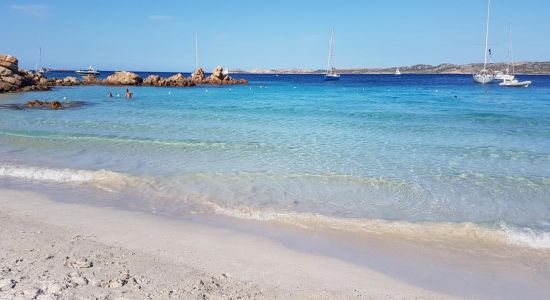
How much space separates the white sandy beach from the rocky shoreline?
41.4 metres

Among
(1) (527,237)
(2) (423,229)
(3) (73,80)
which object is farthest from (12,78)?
(1) (527,237)

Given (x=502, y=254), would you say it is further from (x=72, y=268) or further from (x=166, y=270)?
(x=72, y=268)

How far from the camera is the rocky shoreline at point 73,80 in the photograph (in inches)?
1666

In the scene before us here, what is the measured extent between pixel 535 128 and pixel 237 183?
1642cm

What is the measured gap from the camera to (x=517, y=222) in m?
7.65

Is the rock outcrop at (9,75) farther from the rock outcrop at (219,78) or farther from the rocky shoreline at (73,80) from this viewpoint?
the rock outcrop at (219,78)

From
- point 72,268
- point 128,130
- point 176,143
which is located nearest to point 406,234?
point 72,268

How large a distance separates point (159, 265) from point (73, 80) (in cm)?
6556

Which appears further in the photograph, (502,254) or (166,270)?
(502,254)

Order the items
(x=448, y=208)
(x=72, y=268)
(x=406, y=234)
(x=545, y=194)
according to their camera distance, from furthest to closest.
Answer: (x=545, y=194) < (x=448, y=208) < (x=406, y=234) < (x=72, y=268)

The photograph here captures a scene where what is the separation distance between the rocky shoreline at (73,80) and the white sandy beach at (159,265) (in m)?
41.4

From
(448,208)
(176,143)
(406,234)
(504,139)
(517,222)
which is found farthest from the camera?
(504,139)

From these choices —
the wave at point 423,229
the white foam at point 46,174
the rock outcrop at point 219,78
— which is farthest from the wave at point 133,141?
the rock outcrop at point 219,78

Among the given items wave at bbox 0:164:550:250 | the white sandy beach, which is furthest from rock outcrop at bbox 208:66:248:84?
the white sandy beach
